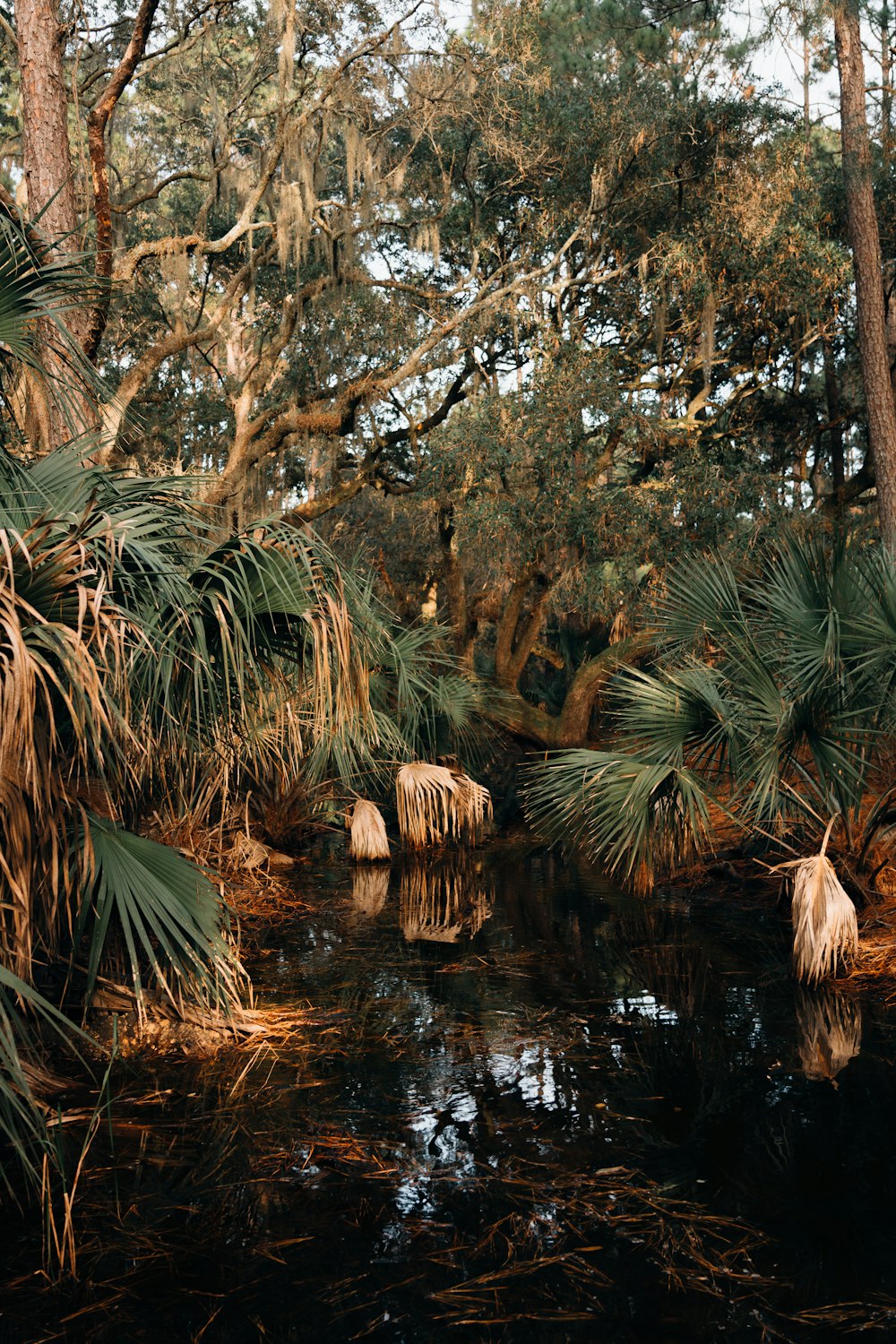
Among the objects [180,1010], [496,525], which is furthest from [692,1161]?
[496,525]

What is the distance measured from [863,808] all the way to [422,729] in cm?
477

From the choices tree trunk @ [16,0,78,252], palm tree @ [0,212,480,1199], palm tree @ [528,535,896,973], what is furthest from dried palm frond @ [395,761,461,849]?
tree trunk @ [16,0,78,252]

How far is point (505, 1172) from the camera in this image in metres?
3.87

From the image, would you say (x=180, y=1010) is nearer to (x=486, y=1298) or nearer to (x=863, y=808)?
(x=486, y=1298)

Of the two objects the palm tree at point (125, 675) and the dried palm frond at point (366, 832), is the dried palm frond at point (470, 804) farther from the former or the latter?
the palm tree at point (125, 675)

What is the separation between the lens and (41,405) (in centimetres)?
649

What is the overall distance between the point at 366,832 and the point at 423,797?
678 millimetres

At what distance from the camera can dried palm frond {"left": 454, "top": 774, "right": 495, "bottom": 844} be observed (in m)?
11.2

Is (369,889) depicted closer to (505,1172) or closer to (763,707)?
(763,707)

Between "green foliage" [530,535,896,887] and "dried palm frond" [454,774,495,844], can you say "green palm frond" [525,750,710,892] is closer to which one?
"green foliage" [530,535,896,887]

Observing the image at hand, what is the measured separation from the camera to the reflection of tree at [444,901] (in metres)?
7.94

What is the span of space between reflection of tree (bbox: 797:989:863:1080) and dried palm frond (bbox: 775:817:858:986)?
0.67 feet

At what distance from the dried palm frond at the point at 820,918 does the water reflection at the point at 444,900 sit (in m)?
2.56

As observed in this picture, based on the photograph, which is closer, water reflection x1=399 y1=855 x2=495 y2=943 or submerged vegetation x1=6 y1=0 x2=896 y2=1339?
submerged vegetation x1=6 y1=0 x2=896 y2=1339
